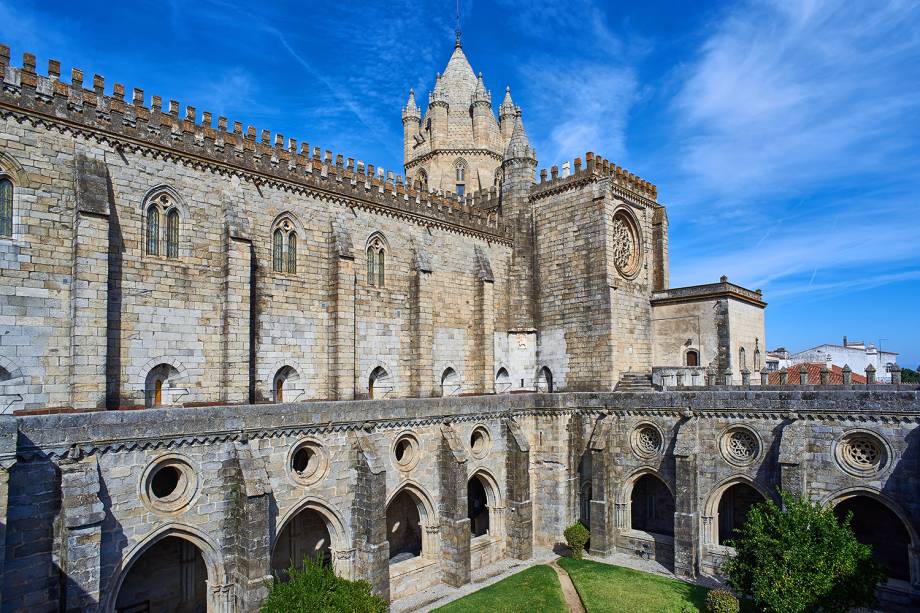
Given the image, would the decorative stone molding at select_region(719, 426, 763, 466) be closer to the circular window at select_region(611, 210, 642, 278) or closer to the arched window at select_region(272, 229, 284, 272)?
the circular window at select_region(611, 210, 642, 278)

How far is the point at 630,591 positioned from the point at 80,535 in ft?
53.9

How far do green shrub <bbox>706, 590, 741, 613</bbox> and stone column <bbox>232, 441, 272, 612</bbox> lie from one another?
1299cm

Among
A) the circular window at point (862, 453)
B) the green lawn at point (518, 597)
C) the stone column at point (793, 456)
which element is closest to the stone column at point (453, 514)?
the green lawn at point (518, 597)

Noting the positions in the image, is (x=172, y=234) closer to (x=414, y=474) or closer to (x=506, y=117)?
(x=414, y=474)

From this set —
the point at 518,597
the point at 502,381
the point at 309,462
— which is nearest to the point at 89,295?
the point at 309,462

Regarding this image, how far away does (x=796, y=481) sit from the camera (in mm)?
19172

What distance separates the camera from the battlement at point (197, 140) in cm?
1744

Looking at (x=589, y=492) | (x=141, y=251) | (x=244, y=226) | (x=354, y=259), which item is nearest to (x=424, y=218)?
(x=354, y=259)

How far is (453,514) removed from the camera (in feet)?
68.9

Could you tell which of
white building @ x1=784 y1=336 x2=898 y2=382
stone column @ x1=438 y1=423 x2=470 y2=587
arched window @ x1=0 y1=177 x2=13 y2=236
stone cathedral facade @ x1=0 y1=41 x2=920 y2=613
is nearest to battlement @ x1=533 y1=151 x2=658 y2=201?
stone cathedral facade @ x1=0 y1=41 x2=920 y2=613

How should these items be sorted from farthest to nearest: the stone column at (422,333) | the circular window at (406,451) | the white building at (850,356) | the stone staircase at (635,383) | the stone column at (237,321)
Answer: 1. the white building at (850,356)
2. the stone column at (422,333)
3. the stone staircase at (635,383)
4. the stone column at (237,321)
5. the circular window at (406,451)

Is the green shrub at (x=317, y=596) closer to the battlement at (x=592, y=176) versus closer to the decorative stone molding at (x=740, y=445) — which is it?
the decorative stone molding at (x=740, y=445)

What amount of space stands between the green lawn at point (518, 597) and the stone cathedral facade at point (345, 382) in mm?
1464

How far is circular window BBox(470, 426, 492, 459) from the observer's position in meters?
23.3
